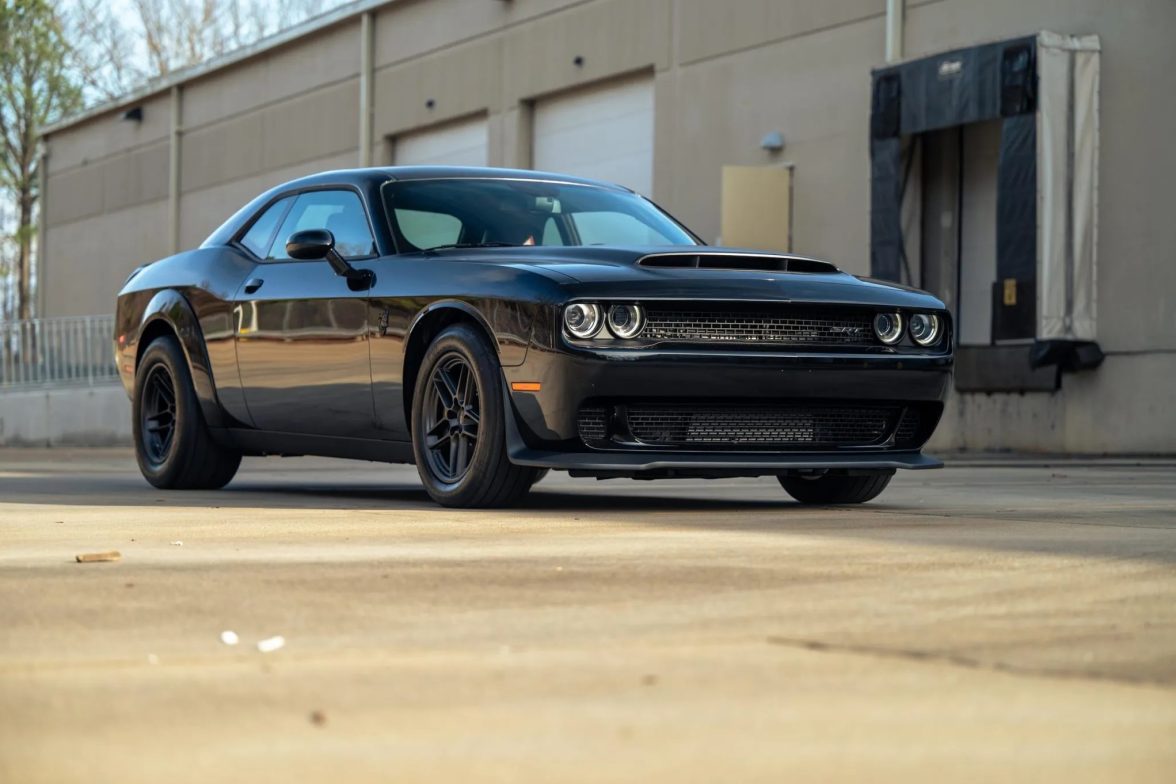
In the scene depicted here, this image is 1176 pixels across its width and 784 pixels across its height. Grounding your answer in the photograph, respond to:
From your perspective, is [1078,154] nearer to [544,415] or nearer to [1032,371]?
[1032,371]

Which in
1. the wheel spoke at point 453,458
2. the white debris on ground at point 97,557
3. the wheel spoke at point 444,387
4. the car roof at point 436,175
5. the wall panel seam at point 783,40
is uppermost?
the wall panel seam at point 783,40

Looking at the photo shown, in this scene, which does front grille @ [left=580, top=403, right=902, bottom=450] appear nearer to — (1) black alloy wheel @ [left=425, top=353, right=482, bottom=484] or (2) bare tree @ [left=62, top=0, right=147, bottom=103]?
(1) black alloy wheel @ [left=425, top=353, right=482, bottom=484]

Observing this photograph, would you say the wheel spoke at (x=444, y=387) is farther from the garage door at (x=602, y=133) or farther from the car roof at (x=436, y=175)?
the garage door at (x=602, y=133)

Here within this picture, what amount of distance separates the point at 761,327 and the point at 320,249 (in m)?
2.06

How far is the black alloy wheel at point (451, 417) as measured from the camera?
7387 mm

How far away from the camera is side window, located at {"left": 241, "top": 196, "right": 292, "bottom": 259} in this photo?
30.1ft

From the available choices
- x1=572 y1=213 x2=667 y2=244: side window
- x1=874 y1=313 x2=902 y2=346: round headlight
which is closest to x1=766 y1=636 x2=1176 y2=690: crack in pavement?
x1=874 y1=313 x2=902 y2=346: round headlight

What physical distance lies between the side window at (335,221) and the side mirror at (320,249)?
11 cm

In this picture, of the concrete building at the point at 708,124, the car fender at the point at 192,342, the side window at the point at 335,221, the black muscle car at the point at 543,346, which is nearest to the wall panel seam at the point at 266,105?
the concrete building at the point at 708,124

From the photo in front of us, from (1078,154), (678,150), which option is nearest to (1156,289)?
(1078,154)

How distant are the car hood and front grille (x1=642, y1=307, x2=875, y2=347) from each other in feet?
0.22

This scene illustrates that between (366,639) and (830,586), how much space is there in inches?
52.1

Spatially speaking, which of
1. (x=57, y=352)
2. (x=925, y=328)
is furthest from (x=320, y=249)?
(x=57, y=352)

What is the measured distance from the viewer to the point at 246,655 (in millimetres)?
3525
